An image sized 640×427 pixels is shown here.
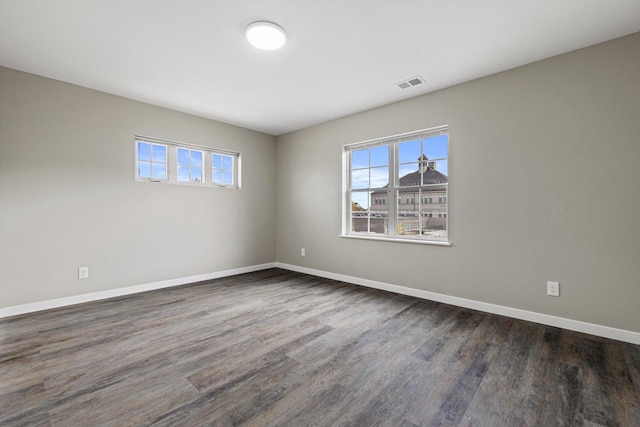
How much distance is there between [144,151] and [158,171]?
1.06 ft

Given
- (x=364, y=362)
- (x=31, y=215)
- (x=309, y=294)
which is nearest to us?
(x=364, y=362)

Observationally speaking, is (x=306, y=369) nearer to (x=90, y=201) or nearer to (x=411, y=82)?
(x=411, y=82)

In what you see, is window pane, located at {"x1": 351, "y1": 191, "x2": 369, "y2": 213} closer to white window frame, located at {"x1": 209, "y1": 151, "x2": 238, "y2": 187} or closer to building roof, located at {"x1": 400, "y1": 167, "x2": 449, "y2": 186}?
building roof, located at {"x1": 400, "y1": 167, "x2": 449, "y2": 186}

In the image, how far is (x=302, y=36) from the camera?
2465mm

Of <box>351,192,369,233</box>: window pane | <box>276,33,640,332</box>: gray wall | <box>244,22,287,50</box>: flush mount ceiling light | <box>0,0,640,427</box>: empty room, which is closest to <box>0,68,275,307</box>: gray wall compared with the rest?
<box>0,0,640,427</box>: empty room

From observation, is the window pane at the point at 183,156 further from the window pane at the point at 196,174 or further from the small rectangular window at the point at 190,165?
the window pane at the point at 196,174

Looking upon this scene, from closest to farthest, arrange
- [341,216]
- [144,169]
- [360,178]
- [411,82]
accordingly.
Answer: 1. [411,82]
2. [144,169]
3. [360,178]
4. [341,216]

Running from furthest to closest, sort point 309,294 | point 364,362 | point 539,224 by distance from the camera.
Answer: point 309,294 → point 539,224 → point 364,362

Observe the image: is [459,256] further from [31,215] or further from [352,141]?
[31,215]

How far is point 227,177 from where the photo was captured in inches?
196

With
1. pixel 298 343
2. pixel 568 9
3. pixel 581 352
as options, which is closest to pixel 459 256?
pixel 581 352

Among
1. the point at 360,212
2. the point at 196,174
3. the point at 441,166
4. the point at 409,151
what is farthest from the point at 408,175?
the point at 196,174

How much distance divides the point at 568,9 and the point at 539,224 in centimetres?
181

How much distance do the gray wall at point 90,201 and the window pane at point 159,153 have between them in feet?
0.59
